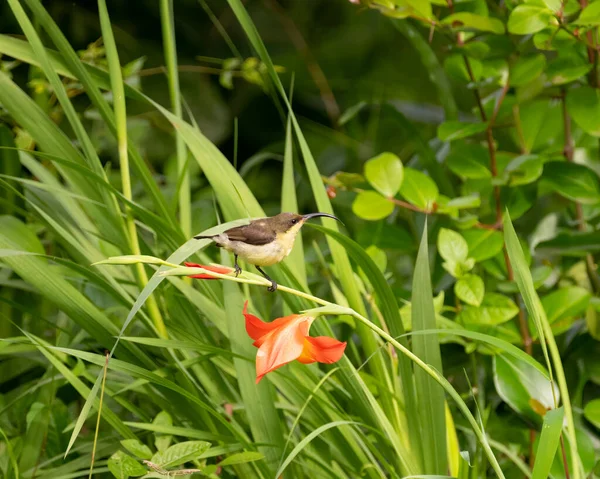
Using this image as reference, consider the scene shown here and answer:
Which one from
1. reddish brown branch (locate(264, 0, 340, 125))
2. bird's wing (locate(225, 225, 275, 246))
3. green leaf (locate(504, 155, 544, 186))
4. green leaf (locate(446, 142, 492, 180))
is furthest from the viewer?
reddish brown branch (locate(264, 0, 340, 125))

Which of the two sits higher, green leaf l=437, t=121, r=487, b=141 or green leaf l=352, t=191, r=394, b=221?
green leaf l=437, t=121, r=487, b=141

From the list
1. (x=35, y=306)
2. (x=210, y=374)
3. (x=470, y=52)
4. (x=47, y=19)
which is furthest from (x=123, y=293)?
(x=470, y=52)

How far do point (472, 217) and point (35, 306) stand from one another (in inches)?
31.2

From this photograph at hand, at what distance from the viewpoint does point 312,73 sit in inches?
94.3

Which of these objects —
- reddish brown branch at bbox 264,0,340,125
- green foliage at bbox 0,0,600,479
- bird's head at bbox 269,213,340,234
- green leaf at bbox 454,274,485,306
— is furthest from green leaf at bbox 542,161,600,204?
reddish brown branch at bbox 264,0,340,125

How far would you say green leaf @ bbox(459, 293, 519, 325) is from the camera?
1.12 metres

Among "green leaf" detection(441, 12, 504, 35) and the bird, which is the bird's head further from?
"green leaf" detection(441, 12, 504, 35)

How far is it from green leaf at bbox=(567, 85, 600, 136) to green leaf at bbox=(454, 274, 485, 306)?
0.29 metres

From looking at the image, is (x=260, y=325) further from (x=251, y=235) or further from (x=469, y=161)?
(x=469, y=161)

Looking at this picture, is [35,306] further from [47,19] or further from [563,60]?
[563,60]

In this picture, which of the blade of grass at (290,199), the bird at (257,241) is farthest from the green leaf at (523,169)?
the bird at (257,241)

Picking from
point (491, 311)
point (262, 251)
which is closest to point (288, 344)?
point (262, 251)

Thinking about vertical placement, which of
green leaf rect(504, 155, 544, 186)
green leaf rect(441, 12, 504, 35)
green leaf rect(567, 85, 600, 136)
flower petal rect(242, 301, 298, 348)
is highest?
green leaf rect(441, 12, 504, 35)

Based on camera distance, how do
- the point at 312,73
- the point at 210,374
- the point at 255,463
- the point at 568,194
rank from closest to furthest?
the point at 255,463 < the point at 210,374 < the point at 568,194 < the point at 312,73
